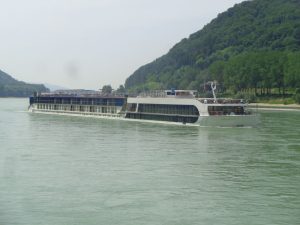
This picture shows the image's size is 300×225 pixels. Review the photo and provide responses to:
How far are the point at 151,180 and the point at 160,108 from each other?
41.2 meters

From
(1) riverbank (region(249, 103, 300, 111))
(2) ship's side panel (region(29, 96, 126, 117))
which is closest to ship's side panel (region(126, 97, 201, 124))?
(2) ship's side panel (region(29, 96, 126, 117))

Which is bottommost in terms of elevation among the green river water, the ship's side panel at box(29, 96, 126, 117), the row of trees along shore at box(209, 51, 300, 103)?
the green river water

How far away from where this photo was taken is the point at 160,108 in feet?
233

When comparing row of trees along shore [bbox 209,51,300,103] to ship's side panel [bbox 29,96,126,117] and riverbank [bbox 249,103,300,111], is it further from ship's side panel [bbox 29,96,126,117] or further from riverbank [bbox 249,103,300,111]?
ship's side panel [bbox 29,96,126,117]

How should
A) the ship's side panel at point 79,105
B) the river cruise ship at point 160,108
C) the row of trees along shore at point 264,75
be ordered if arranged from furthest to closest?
the row of trees along shore at point 264,75 < the ship's side panel at point 79,105 < the river cruise ship at point 160,108

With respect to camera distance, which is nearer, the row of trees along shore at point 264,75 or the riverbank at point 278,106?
the riverbank at point 278,106

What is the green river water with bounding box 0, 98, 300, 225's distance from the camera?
23.3 metres

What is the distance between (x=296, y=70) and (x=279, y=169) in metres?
88.3

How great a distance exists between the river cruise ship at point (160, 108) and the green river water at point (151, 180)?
410 inches

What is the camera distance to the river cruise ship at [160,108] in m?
61.4

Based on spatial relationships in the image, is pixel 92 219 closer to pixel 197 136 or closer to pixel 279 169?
pixel 279 169

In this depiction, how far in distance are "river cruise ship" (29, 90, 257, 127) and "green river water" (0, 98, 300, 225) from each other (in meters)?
10.4

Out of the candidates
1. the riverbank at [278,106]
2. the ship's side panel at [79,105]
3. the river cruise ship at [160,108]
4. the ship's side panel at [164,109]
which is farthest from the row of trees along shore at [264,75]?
the ship's side panel at [164,109]

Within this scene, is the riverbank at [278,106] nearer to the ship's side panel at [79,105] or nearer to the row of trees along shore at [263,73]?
the row of trees along shore at [263,73]
